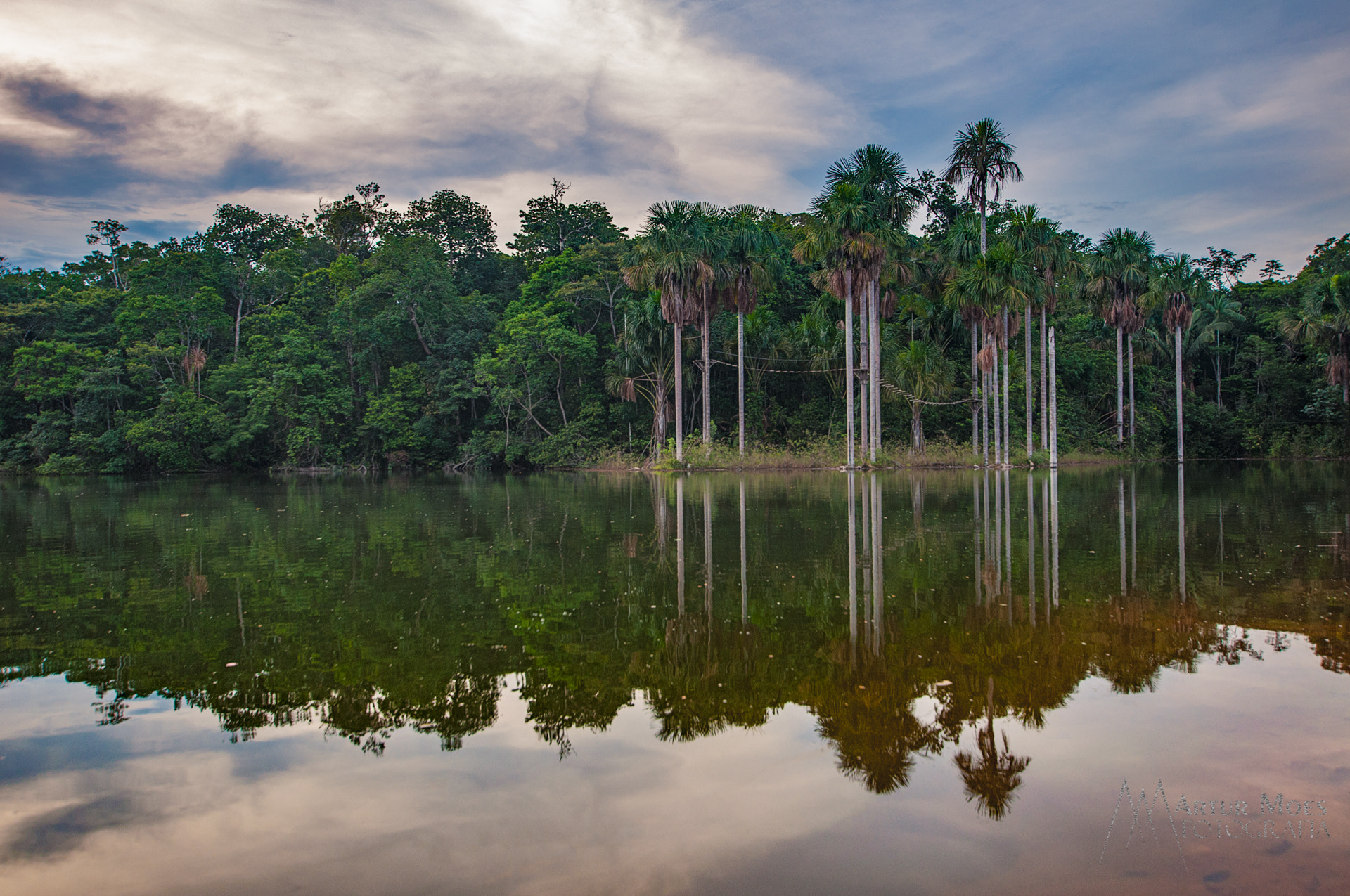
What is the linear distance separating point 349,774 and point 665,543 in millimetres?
8359

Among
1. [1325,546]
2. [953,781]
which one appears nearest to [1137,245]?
[1325,546]

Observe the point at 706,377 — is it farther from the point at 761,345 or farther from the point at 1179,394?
the point at 1179,394

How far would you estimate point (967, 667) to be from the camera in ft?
18.2

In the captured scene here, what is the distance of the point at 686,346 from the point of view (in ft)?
148

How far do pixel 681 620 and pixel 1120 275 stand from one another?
44.4 metres

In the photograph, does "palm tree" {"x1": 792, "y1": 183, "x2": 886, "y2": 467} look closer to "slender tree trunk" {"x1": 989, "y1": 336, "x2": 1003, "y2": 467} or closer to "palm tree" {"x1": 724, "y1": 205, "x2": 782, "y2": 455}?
"palm tree" {"x1": 724, "y1": 205, "x2": 782, "y2": 455}

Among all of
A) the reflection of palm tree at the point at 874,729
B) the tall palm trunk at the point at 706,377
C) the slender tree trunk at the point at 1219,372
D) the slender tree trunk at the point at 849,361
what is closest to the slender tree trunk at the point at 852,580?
the reflection of palm tree at the point at 874,729

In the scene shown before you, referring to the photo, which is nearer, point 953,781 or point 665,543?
point 953,781

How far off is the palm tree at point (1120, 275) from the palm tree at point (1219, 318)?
1111 cm

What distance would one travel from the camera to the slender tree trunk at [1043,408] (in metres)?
40.6

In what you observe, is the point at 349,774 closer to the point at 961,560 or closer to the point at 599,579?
the point at 599,579

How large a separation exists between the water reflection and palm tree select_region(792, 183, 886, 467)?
21.5 meters

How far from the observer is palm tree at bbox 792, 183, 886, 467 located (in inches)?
1400

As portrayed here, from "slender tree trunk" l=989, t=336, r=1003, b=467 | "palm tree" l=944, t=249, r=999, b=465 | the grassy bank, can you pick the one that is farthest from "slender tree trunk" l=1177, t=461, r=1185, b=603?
the grassy bank
